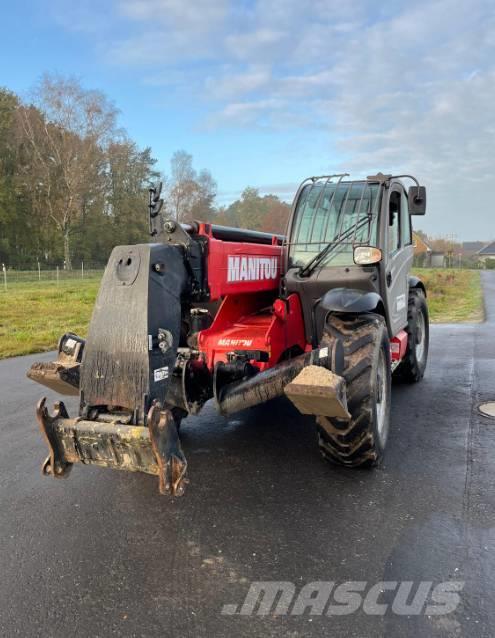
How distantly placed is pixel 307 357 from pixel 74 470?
217cm

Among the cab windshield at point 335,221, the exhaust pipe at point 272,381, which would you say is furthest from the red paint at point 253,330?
the cab windshield at point 335,221

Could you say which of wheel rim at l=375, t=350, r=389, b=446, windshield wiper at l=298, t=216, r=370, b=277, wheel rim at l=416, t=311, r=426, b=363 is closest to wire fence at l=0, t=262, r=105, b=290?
wheel rim at l=416, t=311, r=426, b=363

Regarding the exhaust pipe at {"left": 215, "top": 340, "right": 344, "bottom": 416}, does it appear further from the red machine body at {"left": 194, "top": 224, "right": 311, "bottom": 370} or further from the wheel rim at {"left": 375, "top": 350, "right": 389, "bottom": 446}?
the wheel rim at {"left": 375, "top": 350, "right": 389, "bottom": 446}

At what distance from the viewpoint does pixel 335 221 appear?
212 inches

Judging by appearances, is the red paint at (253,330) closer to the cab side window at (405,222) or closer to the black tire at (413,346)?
the cab side window at (405,222)

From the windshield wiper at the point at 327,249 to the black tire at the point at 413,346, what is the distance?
6.94ft

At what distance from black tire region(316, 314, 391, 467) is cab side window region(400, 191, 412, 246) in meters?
2.15

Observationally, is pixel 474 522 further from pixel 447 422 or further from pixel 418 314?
pixel 418 314

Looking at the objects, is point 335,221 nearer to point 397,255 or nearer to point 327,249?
point 327,249

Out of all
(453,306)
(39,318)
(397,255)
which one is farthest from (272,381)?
(453,306)

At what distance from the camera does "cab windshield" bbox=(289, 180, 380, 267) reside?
518cm

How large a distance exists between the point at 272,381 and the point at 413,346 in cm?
360

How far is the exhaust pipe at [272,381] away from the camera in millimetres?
3810

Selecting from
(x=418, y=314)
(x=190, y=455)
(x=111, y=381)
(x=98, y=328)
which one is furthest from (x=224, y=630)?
(x=418, y=314)
